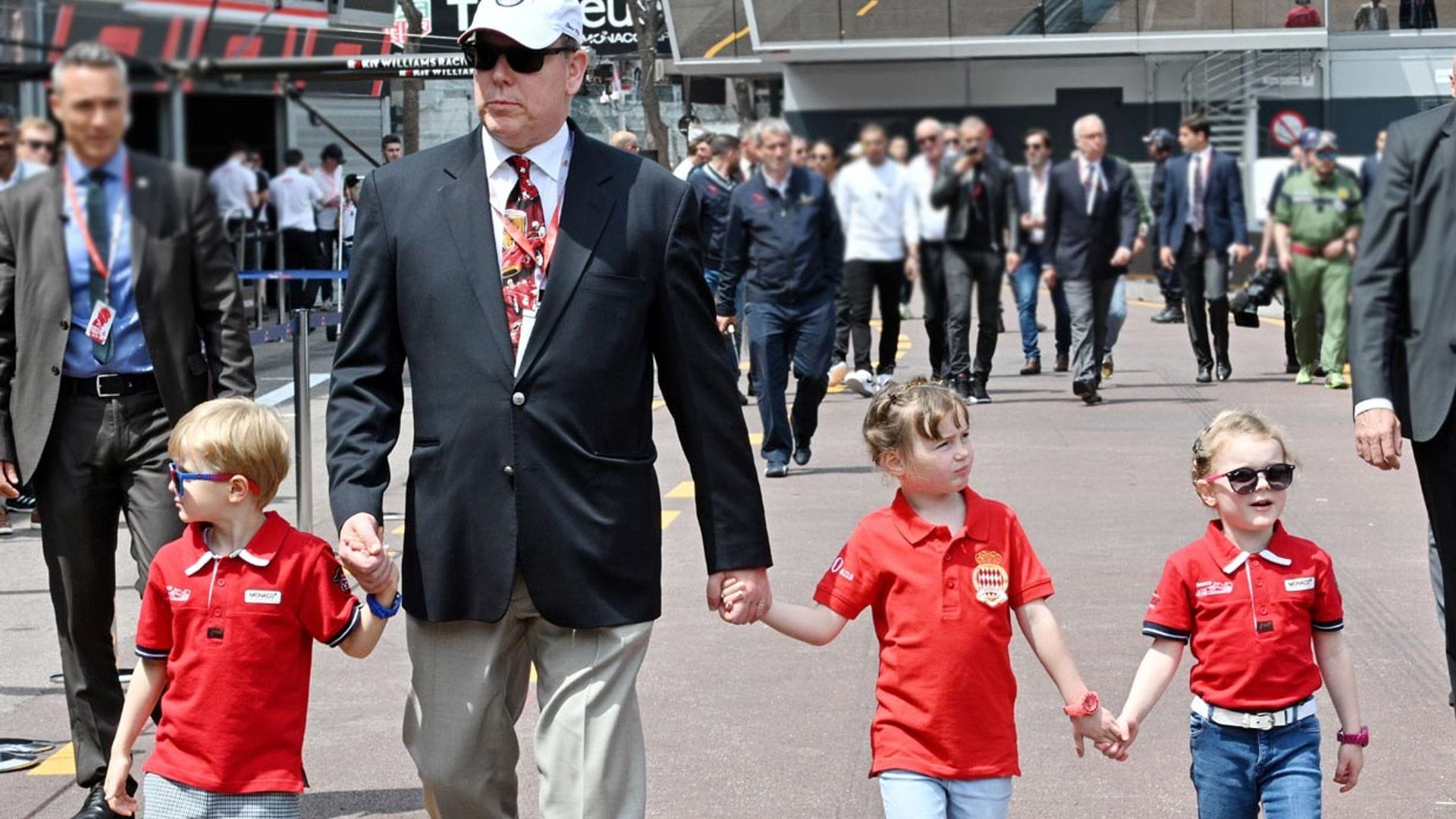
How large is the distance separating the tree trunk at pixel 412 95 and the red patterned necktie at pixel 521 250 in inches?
7.8

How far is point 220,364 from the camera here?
4.40 meters

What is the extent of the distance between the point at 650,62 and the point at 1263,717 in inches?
78.1

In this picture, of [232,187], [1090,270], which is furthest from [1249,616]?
[1090,270]

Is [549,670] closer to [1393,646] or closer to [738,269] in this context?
[1393,646]

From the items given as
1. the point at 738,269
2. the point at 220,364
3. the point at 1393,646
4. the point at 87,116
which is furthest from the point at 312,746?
the point at 738,269

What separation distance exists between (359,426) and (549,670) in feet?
1.79

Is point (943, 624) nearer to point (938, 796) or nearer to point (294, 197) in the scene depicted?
point (938, 796)

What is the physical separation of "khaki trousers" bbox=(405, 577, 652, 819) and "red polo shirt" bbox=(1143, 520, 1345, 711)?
1.09m

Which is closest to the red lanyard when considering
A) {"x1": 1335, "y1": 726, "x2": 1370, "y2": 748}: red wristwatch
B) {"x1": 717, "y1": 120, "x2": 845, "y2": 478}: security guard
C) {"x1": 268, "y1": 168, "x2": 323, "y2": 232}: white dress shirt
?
{"x1": 268, "y1": 168, "x2": 323, "y2": 232}: white dress shirt

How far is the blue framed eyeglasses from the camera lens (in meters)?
3.93

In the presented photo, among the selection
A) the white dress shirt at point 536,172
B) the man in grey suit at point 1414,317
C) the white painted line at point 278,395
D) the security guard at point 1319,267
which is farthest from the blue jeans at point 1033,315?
the white dress shirt at point 536,172

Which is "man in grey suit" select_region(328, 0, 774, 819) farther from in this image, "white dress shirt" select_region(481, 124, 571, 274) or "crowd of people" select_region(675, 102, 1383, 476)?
"crowd of people" select_region(675, 102, 1383, 476)

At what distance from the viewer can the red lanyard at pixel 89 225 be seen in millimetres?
1869

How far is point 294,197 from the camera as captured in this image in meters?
2.29
